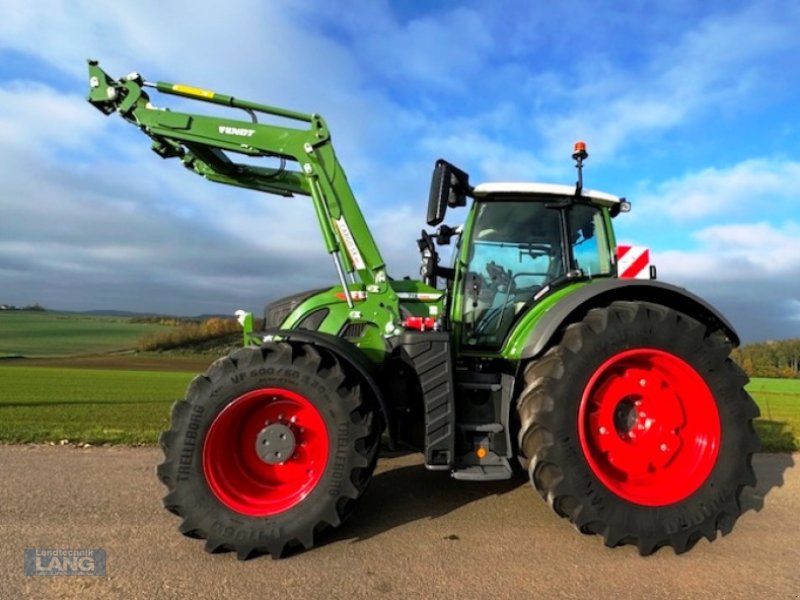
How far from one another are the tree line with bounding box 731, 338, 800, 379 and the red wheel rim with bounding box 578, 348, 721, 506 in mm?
44589

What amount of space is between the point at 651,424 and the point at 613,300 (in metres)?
0.90

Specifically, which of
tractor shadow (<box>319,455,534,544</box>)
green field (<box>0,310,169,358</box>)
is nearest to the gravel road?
tractor shadow (<box>319,455,534,544</box>)

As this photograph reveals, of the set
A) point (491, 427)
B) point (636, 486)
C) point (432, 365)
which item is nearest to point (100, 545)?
point (432, 365)

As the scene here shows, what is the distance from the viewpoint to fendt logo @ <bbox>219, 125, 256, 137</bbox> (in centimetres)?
420

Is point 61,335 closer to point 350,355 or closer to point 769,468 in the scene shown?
point 350,355

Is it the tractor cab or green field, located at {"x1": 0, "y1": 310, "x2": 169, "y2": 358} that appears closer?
the tractor cab

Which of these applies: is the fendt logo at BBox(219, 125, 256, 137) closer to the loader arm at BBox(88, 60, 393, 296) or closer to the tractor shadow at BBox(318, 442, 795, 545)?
the loader arm at BBox(88, 60, 393, 296)

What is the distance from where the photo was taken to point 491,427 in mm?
3717

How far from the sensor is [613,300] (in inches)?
155

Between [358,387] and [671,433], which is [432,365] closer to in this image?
[358,387]

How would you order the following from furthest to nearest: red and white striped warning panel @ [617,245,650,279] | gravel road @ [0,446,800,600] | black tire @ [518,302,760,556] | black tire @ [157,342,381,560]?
red and white striped warning panel @ [617,245,650,279], black tire @ [518,302,760,556], black tire @ [157,342,381,560], gravel road @ [0,446,800,600]

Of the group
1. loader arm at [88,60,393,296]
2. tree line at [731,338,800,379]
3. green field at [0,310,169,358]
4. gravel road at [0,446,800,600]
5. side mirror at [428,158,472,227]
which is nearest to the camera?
gravel road at [0,446,800,600]

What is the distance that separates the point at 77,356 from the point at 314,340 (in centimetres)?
5140

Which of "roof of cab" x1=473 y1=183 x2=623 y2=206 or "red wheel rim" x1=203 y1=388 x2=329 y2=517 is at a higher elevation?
"roof of cab" x1=473 y1=183 x2=623 y2=206
